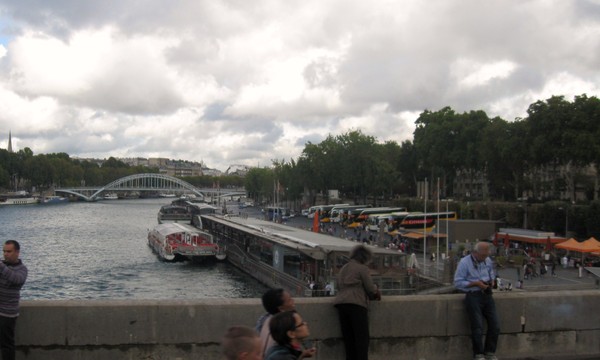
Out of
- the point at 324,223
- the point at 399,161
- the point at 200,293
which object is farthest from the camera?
the point at 399,161

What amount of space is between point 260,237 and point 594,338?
4065 centimetres

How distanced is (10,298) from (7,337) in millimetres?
446

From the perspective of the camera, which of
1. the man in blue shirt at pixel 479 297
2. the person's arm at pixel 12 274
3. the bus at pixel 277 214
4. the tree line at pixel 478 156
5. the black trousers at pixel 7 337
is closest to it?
the person's arm at pixel 12 274

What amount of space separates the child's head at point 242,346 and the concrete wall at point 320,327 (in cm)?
396

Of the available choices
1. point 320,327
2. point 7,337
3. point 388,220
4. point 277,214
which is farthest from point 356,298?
point 277,214

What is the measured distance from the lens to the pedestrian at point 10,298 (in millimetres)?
7297

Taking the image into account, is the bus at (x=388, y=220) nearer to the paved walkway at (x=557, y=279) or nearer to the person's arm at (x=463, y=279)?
the paved walkway at (x=557, y=279)

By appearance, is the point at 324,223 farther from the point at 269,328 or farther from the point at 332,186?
the point at 269,328

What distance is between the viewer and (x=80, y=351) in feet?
25.9

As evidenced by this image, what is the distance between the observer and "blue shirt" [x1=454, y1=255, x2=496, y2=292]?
27.5 feet

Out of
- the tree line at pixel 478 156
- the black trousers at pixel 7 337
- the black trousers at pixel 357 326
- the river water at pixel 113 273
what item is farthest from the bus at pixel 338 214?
the black trousers at pixel 7 337

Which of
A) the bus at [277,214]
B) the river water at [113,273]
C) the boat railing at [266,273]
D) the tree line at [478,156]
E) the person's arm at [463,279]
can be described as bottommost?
the river water at [113,273]

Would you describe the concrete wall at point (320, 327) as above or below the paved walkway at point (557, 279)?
above

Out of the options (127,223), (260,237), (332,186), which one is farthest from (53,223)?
(260,237)
